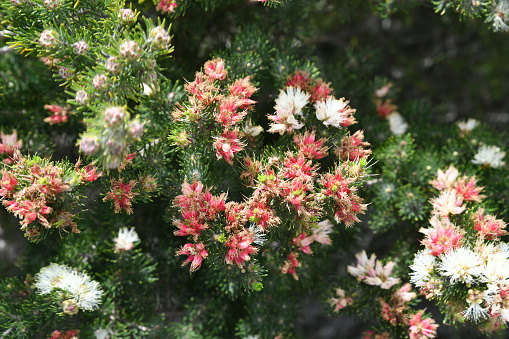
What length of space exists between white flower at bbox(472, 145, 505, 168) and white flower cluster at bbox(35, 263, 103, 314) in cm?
133

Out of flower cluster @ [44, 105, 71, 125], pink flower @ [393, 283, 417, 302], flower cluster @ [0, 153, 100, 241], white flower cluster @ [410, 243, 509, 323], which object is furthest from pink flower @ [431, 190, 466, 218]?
flower cluster @ [44, 105, 71, 125]

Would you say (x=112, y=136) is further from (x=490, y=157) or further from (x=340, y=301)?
(x=490, y=157)

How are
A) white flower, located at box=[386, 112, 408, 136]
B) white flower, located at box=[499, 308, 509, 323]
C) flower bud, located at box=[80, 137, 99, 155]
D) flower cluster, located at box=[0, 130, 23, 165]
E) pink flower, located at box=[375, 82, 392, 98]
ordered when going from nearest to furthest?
flower bud, located at box=[80, 137, 99, 155], white flower, located at box=[499, 308, 509, 323], flower cluster, located at box=[0, 130, 23, 165], white flower, located at box=[386, 112, 408, 136], pink flower, located at box=[375, 82, 392, 98]

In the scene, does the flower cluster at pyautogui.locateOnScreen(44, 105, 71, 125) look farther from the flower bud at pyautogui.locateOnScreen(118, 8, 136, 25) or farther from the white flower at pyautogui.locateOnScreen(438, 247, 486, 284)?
the white flower at pyautogui.locateOnScreen(438, 247, 486, 284)

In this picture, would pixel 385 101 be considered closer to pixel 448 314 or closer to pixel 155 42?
pixel 448 314

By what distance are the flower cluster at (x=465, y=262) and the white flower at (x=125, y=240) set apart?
0.86 meters

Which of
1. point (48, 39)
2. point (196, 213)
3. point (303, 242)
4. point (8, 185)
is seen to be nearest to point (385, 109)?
point (303, 242)

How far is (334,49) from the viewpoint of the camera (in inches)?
84.4

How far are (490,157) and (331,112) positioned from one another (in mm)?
654

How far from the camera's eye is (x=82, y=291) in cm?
115

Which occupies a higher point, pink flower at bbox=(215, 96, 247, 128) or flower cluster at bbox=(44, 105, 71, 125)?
flower cluster at bbox=(44, 105, 71, 125)

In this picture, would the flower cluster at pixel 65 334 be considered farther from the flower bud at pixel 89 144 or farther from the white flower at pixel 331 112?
the white flower at pixel 331 112

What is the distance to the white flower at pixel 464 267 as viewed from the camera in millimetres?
980

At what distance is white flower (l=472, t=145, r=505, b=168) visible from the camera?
1356 millimetres
